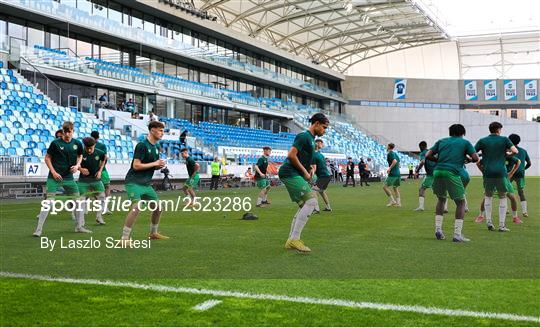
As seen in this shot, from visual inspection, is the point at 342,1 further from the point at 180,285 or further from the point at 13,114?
the point at 180,285

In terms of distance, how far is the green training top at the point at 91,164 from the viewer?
1143 centimetres

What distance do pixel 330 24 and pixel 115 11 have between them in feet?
77.1

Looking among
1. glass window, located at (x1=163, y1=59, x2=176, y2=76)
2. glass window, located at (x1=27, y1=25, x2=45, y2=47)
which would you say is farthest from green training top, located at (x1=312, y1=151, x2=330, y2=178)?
glass window, located at (x1=163, y1=59, x2=176, y2=76)

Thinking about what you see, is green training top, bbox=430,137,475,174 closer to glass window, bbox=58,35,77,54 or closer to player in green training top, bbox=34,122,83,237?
player in green training top, bbox=34,122,83,237

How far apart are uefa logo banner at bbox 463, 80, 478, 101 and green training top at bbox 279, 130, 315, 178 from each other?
67087 millimetres

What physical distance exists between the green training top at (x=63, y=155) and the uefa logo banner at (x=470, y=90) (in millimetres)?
67226

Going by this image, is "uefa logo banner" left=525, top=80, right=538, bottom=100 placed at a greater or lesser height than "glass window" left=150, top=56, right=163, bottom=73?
greater

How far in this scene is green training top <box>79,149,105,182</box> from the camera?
1143cm

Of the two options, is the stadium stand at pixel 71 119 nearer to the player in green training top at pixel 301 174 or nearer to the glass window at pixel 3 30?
the glass window at pixel 3 30

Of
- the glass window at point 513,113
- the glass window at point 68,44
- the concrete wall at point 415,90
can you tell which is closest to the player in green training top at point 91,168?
the glass window at point 68,44

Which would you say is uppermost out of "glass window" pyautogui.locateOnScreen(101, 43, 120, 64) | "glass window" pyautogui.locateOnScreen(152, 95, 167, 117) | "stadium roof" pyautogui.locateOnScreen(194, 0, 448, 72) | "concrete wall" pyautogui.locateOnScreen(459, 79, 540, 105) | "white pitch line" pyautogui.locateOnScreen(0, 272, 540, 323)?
"stadium roof" pyautogui.locateOnScreen(194, 0, 448, 72)

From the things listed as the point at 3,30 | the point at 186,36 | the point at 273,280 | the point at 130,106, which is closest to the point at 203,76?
the point at 186,36

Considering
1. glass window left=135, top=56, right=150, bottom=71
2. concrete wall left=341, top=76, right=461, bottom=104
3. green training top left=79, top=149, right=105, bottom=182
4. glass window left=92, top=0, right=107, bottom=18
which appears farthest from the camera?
concrete wall left=341, top=76, right=461, bottom=104

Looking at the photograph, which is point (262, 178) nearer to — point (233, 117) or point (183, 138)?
point (183, 138)
